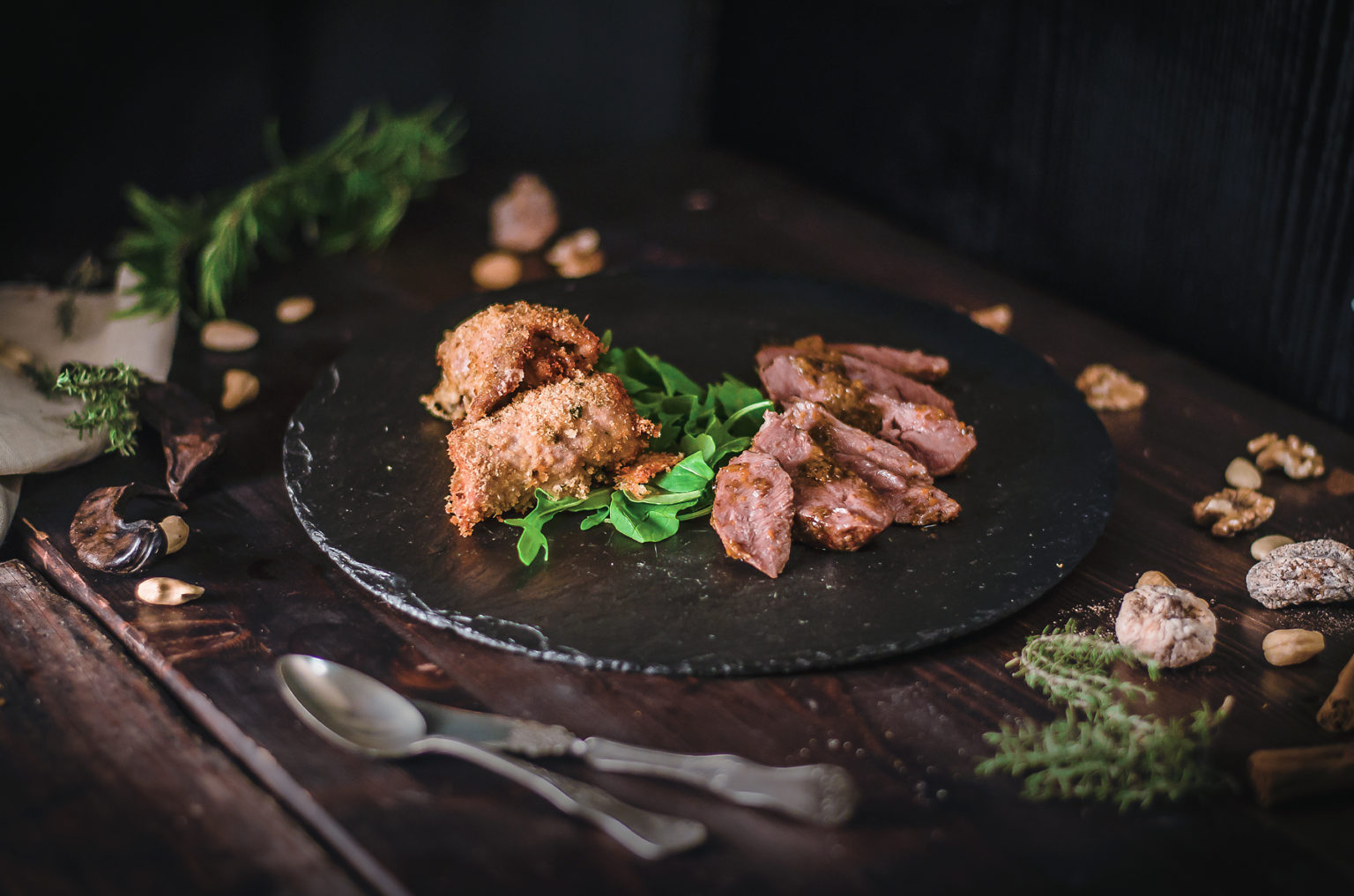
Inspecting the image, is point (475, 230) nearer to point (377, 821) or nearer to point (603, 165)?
point (603, 165)

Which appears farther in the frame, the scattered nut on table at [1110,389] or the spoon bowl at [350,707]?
the scattered nut on table at [1110,389]

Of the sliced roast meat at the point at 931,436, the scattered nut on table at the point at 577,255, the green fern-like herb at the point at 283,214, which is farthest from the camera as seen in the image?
the scattered nut on table at the point at 577,255

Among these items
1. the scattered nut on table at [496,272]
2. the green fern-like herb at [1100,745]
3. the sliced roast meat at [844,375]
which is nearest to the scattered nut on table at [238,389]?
the scattered nut on table at [496,272]

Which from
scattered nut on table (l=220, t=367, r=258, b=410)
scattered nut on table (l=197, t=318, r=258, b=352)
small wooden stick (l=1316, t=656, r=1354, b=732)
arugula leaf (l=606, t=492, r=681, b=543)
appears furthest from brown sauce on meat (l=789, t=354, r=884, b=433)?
scattered nut on table (l=197, t=318, r=258, b=352)

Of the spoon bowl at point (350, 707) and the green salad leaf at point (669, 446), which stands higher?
the green salad leaf at point (669, 446)

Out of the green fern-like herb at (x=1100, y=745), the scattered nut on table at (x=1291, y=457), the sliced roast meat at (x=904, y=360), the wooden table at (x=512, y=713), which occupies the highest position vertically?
the sliced roast meat at (x=904, y=360)

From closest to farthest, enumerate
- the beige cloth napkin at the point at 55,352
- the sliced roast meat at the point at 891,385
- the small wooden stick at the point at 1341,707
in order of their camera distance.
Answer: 1. the small wooden stick at the point at 1341,707
2. the beige cloth napkin at the point at 55,352
3. the sliced roast meat at the point at 891,385

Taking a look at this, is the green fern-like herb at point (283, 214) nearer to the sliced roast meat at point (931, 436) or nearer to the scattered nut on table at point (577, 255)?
the scattered nut on table at point (577, 255)
